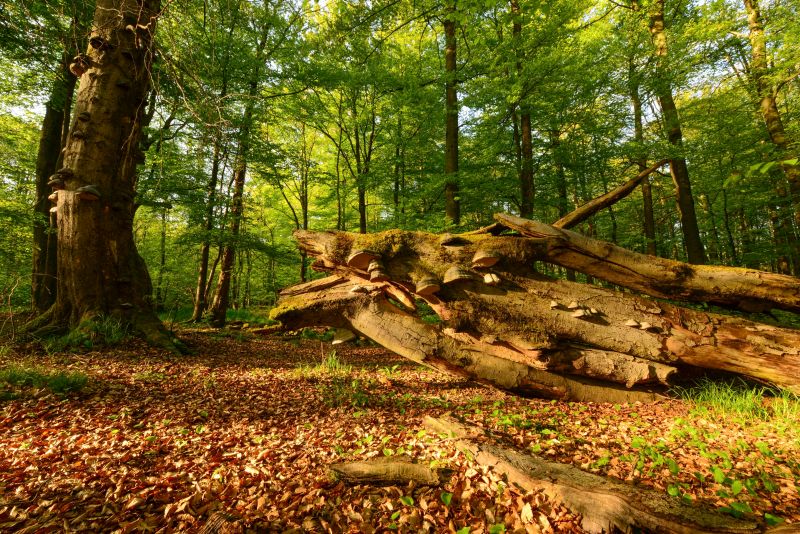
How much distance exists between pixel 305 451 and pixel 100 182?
6565 mm

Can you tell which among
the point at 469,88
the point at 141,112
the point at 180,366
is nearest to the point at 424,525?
the point at 180,366

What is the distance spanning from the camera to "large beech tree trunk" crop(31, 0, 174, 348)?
18.9 feet

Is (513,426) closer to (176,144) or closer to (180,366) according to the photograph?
(180,366)

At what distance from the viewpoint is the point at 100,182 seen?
5984 millimetres

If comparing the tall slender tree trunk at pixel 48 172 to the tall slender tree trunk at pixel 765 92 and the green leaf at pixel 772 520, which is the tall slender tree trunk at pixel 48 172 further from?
the tall slender tree trunk at pixel 765 92

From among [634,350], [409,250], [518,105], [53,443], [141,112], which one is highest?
[518,105]

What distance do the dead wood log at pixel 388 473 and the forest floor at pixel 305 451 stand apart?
0.25 ft

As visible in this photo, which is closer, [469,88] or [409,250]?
A: [409,250]

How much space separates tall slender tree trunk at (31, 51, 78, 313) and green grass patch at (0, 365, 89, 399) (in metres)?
6.21

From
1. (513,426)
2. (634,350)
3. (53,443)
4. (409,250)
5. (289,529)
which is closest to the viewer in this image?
(289,529)

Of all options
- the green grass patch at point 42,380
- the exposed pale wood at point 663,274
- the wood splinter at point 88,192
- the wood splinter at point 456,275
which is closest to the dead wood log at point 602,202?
the exposed pale wood at point 663,274

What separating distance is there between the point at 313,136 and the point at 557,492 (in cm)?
2285

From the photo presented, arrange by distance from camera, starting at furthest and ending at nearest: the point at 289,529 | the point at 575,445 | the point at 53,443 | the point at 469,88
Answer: the point at 469,88
the point at 575,445
the point at 53,443
the point at 289,529

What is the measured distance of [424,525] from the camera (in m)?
2.11
